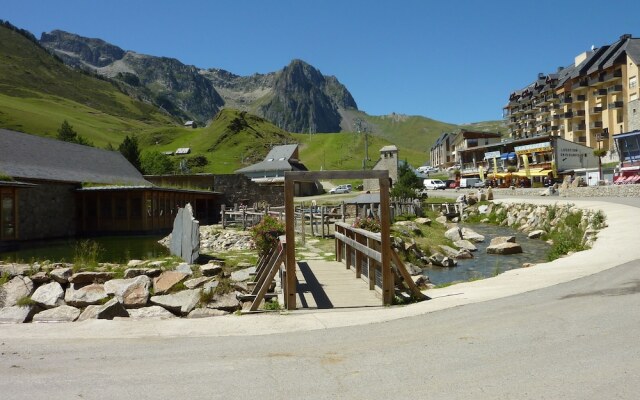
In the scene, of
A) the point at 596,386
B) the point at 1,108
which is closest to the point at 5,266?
the point at 596,386

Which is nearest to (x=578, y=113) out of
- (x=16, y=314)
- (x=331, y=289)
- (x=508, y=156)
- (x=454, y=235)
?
(x=508, y=156)

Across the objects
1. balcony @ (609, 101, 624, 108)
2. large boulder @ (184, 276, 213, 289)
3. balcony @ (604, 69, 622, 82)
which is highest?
balcony @ (604, 69, 622, 82)

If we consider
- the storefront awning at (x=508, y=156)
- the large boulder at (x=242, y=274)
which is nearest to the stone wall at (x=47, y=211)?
the large boulder at (x=242, y=274)

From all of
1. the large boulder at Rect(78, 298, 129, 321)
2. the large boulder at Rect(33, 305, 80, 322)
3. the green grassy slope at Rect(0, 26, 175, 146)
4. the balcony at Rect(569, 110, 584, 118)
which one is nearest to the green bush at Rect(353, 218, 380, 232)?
the large boulder at Rect(78, 298, 129, 321)

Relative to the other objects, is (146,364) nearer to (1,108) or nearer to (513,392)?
(513,392)

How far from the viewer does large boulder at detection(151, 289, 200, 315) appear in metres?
9.96

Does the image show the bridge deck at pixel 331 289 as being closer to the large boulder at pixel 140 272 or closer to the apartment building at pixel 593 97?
the large boulder at pixel 140 272

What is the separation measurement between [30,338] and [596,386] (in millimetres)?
8019

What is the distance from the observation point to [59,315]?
31.9 feet

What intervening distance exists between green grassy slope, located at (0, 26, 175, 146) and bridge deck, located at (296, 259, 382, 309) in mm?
111342

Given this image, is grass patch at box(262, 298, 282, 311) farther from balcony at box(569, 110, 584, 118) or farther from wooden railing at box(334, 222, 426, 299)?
balcony at box(569, 110, 584, 118)

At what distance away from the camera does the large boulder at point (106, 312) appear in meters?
9.36

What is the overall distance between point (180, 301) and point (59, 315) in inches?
93.0

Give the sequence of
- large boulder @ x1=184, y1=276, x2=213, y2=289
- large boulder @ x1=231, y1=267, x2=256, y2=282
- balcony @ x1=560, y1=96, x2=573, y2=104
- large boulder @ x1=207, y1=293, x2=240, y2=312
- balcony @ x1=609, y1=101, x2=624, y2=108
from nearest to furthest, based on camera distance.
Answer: large boulder @ x1=207, y1=293, x2=240, y2=312
large boulder @ x1=184, y1=276, x2=213, y2=289
large boulder @ x1=231, y1=267, x2=256, y2=282
balcony @ x1=609, y1=101, x2=624, y2=108
balcony @ x1=560, y1=96, x2=573, y2=104
